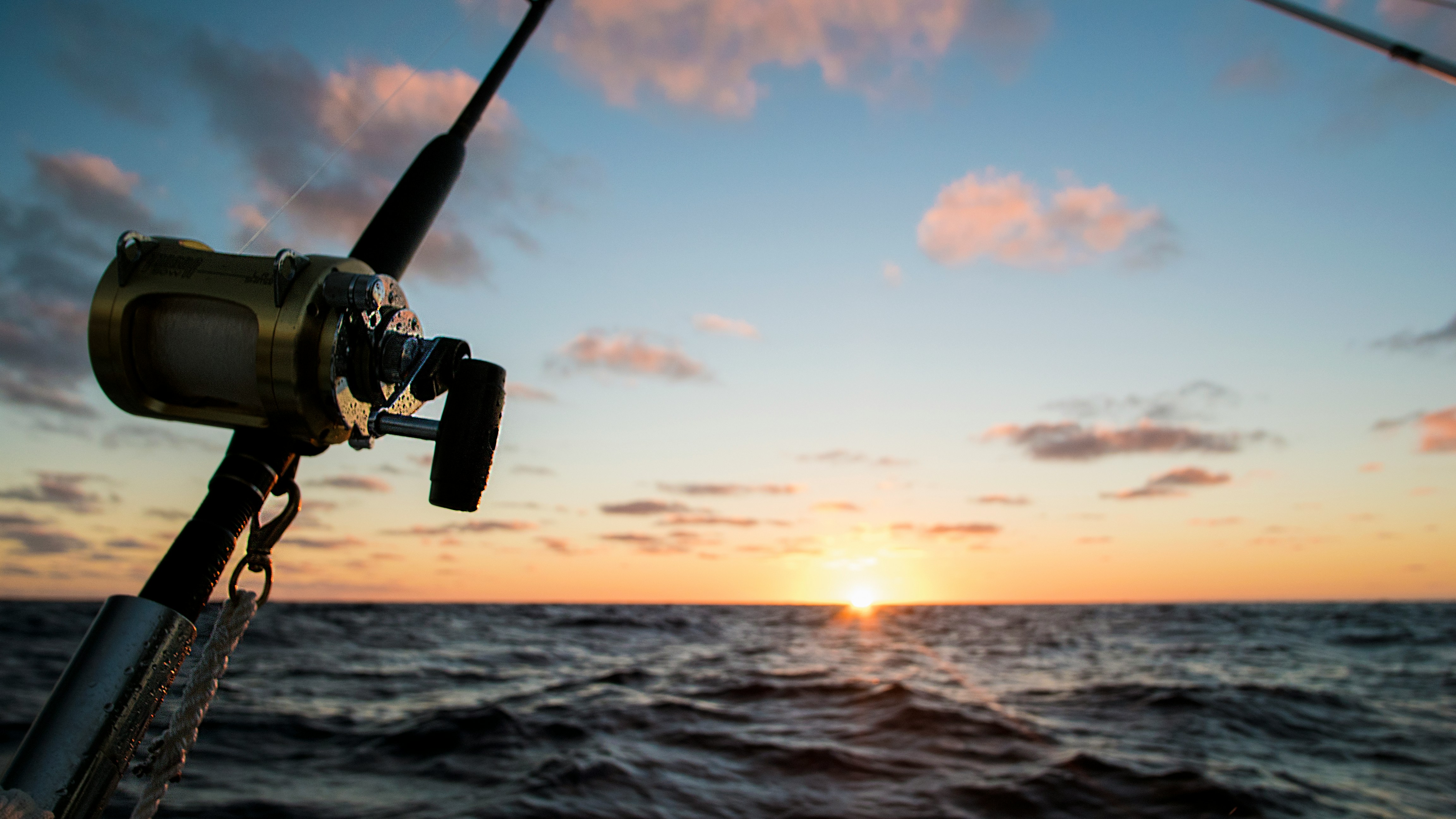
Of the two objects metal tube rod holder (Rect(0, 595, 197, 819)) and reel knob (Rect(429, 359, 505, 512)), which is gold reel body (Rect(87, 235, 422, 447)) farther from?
metal tube rod holder (Rect(0, 595, 197, 819))

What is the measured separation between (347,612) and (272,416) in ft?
125

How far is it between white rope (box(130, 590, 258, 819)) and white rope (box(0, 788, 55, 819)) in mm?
257

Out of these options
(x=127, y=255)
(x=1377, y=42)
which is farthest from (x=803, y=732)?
(x=127, y=255)

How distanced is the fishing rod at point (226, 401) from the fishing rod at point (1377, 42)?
2.26 meters

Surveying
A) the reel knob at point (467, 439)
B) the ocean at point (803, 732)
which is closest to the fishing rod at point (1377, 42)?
the reel knob at point (467, 439)

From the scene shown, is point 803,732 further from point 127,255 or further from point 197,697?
point 127,255

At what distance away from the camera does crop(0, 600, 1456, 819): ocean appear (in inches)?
221

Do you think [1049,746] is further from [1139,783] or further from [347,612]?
[347,612]

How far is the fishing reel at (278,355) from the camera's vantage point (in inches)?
40.5

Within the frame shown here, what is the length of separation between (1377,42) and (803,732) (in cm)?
726

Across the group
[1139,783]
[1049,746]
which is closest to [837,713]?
[1049,746]

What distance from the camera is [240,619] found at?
124 cm

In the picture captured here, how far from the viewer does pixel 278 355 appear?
1.03 metres

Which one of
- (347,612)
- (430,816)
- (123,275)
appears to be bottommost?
(430,816)
